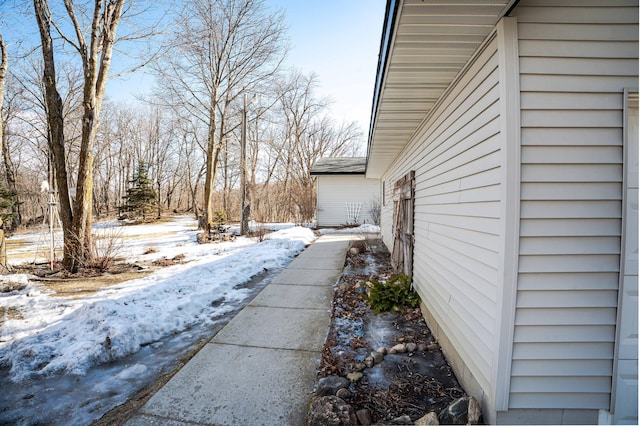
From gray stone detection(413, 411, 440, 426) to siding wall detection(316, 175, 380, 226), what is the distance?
13.8 meters

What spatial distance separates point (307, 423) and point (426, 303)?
7.83ft

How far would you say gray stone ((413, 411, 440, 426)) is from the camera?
1.88 meters

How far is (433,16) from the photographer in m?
1.92

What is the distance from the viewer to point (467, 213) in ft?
8.27

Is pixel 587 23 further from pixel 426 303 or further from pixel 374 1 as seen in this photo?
pixel 426 303

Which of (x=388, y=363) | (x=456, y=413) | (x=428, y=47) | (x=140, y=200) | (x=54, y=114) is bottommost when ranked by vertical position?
(x=388, y=363)

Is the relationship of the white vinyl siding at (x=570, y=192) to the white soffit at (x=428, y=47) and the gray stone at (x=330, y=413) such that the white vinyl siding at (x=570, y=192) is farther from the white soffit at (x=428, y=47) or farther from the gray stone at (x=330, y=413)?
the gray stone at (x=330, y=413)

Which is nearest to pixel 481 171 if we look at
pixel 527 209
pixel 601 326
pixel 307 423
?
pixel 527 209

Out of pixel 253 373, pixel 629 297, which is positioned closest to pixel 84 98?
pixel 253 373

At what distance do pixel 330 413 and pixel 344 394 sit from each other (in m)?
0.30

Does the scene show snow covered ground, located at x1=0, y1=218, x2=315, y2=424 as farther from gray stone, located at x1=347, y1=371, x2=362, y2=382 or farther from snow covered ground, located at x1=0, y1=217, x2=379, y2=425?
gray stone, located at x1=347, y1=371, x2=362, y2=382

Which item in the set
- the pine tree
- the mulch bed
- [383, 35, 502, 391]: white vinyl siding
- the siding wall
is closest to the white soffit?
[383, 35, 502, 391]: white vinyl siding

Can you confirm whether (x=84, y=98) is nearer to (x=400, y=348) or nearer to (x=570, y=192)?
(x=400, y=348)

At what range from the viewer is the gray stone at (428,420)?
6.16 feet
